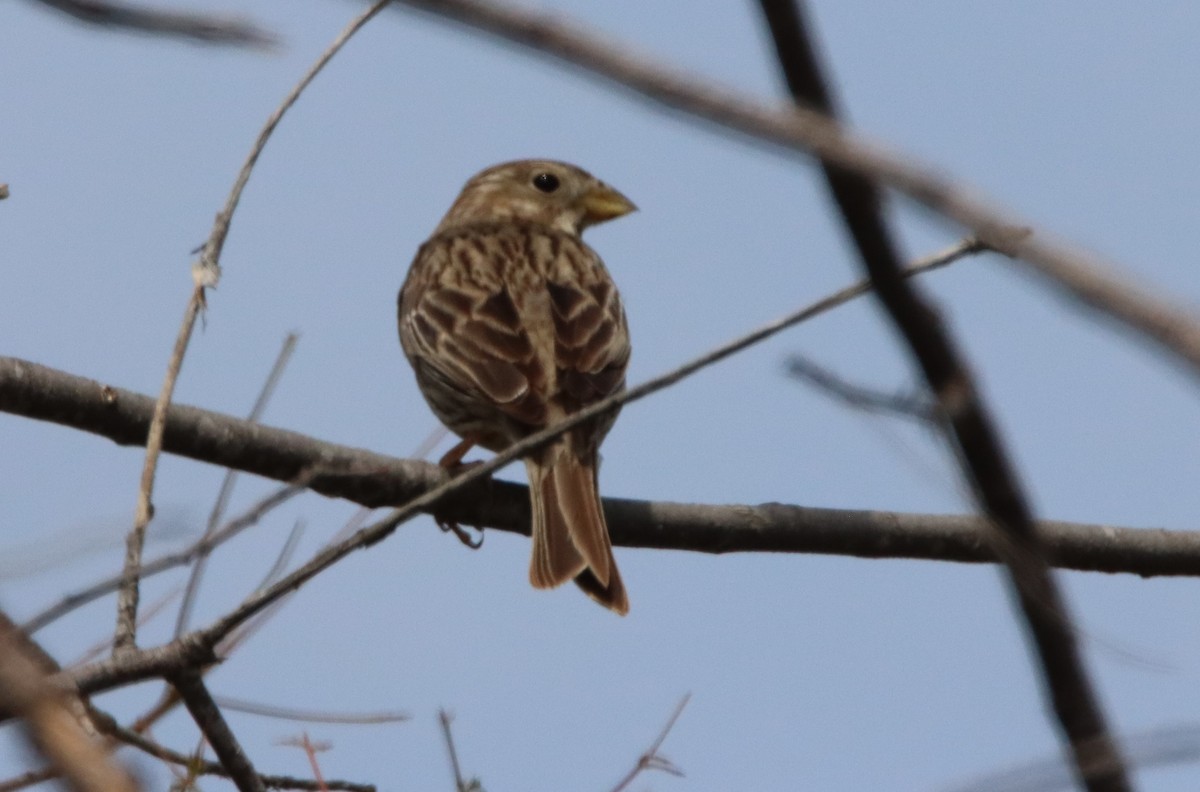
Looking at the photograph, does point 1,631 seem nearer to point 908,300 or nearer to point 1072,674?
point 908,300

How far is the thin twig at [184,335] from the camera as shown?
3.57 meters

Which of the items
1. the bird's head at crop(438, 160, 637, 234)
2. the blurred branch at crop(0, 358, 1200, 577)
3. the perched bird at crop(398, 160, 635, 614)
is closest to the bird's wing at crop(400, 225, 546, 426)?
the perched bird at crop(398, 160, 635, 614)

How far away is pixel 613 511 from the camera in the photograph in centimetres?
538

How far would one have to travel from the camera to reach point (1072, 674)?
1598 mm

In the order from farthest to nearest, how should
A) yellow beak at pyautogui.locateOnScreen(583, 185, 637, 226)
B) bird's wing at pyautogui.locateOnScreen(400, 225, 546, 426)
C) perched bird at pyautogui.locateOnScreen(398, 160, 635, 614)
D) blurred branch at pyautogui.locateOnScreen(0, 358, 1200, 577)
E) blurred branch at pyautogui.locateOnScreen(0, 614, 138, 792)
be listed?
yellow beak at pyautogui.locateOnScreen(583, 185, 637, 226) → bird's wing at pyautogui.locateOnScreen(400, 225, 546, 426) → perched bird at pyautogui.locateOnScreen(398, 160, 635, 614) → blurred branch at pyautogui.locateOnScreen(0, 358, 1200, 577) → blurred branch at pyautogui.locateOnScreen(0, 614, 138, 792)

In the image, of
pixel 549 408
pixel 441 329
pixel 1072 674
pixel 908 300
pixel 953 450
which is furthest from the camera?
pixel 441 329

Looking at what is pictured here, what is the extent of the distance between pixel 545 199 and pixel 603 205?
0.31 meters

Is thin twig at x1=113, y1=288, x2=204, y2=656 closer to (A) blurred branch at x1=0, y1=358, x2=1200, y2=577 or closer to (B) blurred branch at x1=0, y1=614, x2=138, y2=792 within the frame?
(A) blurred branch at x1=0, y1=358, x2=1200, y2=577

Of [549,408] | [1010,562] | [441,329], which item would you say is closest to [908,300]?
[1010,562]

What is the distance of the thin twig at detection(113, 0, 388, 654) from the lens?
3570mm

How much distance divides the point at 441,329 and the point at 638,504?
146 cm

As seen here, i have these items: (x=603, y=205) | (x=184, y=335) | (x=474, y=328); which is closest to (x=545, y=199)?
(x=603, y=205)

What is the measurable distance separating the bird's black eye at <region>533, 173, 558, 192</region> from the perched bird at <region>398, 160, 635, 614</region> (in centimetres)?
71

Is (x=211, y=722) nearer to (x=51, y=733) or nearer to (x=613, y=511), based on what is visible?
(x=613, y=511)
